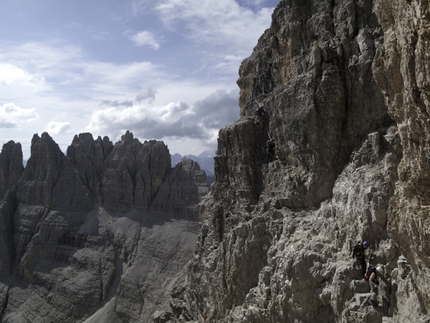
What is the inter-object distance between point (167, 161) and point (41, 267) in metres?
29.4

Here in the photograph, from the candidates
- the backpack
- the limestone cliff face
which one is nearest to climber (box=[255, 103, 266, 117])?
the limestone cliff face

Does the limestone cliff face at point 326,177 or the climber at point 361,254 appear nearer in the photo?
the limestone cliff face at point 326,177

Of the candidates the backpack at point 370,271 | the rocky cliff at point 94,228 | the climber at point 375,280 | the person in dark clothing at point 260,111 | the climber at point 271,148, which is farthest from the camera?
the rocky cliff at point 94,228

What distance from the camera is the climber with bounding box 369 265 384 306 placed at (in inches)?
497

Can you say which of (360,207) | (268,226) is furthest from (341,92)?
(268,226)

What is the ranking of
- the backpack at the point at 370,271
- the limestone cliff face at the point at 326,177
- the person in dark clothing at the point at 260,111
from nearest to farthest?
1. the limestone cliff face at the point at 326,177
2. the backpack at the point at 370,271
3. the person in dark clothing at the point at 260,111

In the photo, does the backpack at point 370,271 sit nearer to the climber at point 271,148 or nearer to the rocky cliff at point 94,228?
the climber at point 271,148

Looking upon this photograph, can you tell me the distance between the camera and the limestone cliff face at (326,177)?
8922mm

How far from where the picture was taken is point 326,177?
58.1 ft

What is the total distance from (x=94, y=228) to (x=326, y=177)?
59066 millimetres

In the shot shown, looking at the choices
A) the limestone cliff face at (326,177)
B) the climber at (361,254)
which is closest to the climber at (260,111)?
the limestone cliff face at (326,177)

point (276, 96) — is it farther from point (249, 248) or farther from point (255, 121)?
point (249, 248)

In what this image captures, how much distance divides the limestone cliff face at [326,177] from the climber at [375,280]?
0.65ft

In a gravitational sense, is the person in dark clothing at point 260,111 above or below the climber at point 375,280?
above
